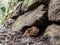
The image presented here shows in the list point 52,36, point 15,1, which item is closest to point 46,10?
point 52,36

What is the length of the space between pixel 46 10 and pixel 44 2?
552mm

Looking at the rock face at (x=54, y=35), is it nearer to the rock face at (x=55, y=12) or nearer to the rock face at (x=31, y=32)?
the rock face at (x=55, y=12)

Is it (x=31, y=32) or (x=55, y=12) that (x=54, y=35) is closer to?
(x=55, y=12)

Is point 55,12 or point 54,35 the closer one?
point 54,35

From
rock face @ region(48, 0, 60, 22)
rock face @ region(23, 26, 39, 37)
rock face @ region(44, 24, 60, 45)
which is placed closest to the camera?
rock face @ region(44, 24, 60, 45)

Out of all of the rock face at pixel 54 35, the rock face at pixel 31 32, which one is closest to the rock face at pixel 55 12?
the rock face at pixel 54 35

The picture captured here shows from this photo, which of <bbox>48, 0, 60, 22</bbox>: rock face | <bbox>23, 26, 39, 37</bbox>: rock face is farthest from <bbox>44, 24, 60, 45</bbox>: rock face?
<bbox>23, 26, 39, 37</bbox>: rock face

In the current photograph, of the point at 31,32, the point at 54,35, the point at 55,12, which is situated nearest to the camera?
the point at 54,35

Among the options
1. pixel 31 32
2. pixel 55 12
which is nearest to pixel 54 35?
pixel 55 12

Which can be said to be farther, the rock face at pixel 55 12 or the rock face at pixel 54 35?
the rock face at pixel 55 12

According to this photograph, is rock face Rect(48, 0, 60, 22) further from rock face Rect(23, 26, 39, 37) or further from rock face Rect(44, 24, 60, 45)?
rock face Rect(23, 26, 39, 37)

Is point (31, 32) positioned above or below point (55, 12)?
below

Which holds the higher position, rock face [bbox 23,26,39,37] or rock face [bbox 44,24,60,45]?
rock face [bbox 44,24,60,45]

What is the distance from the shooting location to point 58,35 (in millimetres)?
3754
